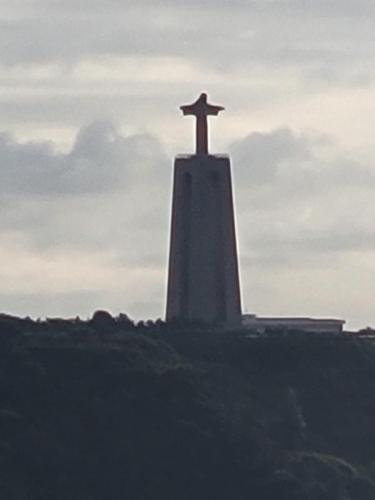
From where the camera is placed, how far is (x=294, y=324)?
103438mm

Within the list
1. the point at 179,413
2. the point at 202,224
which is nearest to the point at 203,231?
the point at 202,224

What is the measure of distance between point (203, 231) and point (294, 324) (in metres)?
10.3

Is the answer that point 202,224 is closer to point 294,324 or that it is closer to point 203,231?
point 203,231

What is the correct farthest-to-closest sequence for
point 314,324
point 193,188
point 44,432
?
point 314,324
point 193,188
point 44,432

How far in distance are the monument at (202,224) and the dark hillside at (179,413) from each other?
1.62 meters

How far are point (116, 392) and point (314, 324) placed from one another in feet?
47.1

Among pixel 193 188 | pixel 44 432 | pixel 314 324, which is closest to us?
pixel 44 432

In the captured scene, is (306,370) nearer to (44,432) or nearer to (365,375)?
(365,375)

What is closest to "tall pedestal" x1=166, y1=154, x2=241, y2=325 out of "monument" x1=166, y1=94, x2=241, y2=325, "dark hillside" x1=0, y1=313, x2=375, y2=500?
"monument" x1=166, y1=94, x2=241, y2=325

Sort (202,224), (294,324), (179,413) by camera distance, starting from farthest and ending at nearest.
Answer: (294,324), (202,224), (179,413)

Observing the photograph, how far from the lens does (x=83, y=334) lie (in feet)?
311

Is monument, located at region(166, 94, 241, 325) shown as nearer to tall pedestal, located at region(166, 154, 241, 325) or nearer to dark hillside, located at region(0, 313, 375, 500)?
tall pedestal, located at region(166, 154, 241, 325)

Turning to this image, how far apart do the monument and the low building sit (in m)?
5.21

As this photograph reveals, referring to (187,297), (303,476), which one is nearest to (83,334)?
(187,297)
